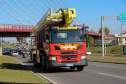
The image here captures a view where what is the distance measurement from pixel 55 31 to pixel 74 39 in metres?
1.39

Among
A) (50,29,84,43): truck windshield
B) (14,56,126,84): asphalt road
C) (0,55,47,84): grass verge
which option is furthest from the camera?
(50,29,84,43): truck windshield

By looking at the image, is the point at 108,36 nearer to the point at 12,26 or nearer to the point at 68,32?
the point at 12,26

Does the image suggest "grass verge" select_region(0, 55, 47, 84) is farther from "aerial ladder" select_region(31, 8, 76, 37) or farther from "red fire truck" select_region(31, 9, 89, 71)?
"aerial ladder" select_region(31, 8, 76, 37)

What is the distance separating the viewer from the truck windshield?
55.3 ft

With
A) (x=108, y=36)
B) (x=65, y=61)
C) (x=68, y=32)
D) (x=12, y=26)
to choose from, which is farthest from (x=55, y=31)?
(x=108, y=36)

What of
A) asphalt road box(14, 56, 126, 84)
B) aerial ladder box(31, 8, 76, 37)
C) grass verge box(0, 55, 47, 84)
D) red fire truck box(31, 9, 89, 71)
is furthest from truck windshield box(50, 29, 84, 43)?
grass verge box(0, 55, 47, 84)

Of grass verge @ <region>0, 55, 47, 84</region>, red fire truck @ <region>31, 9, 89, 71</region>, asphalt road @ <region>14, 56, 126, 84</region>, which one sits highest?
red fire truck @ <region>31, 9, 89, 71</region>

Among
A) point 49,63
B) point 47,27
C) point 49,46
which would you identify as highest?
point 47,27

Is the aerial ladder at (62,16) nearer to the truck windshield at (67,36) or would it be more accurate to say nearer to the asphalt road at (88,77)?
the truck windshield at (67,36)

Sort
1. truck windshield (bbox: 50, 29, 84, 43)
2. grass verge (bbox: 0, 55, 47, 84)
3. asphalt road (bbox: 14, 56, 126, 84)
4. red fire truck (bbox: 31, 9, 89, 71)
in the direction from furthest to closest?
truck windshield (bbox: 50, 29, 84, 43) → red fire truck (bbox: 31, 9, 89, 71) → asphalt road (bbox: 14, 56, 126, 84) → grass verge (bbox: 0, 55, 47, 84)

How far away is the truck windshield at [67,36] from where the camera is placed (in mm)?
16848

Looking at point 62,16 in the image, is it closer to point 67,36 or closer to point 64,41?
point 67,36

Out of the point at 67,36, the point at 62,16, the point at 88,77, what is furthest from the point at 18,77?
the point at 62,16

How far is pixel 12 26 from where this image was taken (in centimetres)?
5991
